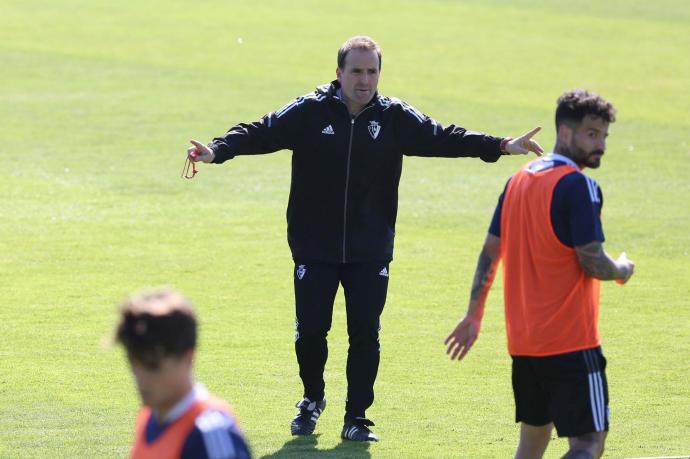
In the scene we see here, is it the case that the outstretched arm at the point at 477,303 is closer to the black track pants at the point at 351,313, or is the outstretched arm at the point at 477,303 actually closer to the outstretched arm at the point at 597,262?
the outstretched arm at the point at 597,262

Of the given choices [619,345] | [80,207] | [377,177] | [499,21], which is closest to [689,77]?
[499,21]

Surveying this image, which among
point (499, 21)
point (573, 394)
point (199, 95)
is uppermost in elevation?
point (499, 21)

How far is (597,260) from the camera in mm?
6066

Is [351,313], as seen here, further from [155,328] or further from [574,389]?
[155,328]

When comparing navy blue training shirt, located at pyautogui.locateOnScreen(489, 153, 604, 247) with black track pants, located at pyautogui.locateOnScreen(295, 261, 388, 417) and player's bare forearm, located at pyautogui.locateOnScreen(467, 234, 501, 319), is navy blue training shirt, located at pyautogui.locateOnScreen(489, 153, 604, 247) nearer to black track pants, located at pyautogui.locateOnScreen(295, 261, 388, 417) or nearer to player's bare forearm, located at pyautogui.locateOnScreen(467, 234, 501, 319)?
player's bare forearm, located at pyautogui.locateOnScreen(467, 234, 501, 319)

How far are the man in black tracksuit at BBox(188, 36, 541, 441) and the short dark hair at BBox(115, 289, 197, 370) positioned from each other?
4369 mm

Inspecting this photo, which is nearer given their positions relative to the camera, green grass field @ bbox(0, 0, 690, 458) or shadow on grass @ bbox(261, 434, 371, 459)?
shadow on grass @ bbox(261, 434, 371, 459)

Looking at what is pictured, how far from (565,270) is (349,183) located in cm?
226

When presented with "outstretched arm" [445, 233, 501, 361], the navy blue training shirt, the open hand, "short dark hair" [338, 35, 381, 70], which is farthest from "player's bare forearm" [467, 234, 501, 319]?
the open hand

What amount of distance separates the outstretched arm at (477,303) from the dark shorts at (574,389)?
11.5 inches

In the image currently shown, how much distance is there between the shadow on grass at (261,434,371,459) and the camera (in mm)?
7980

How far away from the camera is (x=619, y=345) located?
11.1m

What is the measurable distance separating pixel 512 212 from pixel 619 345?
16.7 feet

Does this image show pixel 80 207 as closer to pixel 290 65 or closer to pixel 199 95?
pixel 199 95
